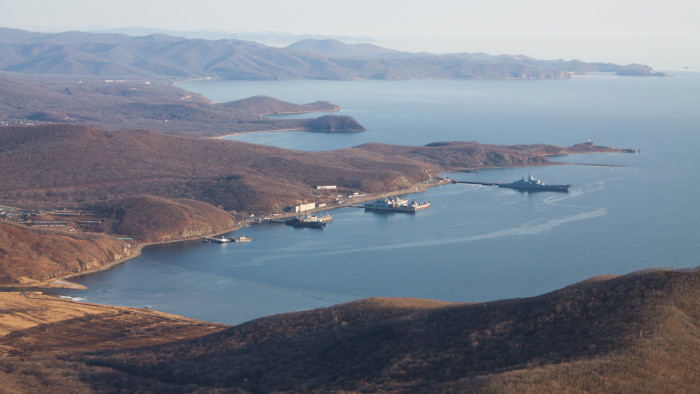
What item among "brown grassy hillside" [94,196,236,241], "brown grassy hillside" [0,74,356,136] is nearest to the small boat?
"brown grassy hillside" [94,196,236,241]

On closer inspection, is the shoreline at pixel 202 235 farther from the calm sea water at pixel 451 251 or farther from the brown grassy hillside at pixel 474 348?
the brown grassy hillside at pixel 474 348

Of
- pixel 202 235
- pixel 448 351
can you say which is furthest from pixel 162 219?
pixel 448 351

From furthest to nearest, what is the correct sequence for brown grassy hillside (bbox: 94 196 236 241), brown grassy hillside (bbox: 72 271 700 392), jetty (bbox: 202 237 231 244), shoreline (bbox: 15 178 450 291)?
brown grassy hillside (bbox: 94 196 236 241) → jetty (bbox: 202 237 231 244) → shoreline (bbox: 15 178 450 291) → brown grassy hillside (bbox: 72 271 700 392)

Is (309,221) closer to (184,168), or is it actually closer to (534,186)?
(184,168)

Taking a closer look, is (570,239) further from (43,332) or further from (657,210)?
(43,332)

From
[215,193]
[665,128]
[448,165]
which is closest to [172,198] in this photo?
[215,193]

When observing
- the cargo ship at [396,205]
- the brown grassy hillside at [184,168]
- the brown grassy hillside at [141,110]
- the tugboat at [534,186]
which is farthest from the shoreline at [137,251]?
the brown grassy hillside at [141,110]

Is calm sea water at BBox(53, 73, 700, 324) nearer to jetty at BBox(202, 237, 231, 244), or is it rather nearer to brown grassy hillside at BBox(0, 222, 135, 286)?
jetty at BBox(202, 237, 231, 244)
